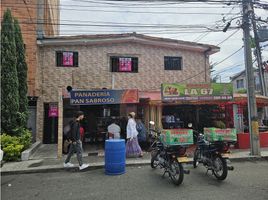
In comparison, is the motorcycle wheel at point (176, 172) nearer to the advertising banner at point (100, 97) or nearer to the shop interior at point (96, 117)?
the advertising banner at point (100, 97)

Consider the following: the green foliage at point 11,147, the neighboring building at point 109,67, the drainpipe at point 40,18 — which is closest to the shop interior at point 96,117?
the neighboring building at point 109,67

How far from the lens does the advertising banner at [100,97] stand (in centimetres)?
1038

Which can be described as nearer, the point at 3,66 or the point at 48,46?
the point at 3,66

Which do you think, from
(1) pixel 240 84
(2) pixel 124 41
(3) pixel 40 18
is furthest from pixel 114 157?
(1) pixel 240 84

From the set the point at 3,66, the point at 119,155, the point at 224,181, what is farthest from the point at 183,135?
the point at 3,66

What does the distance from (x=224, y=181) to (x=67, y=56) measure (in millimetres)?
11264

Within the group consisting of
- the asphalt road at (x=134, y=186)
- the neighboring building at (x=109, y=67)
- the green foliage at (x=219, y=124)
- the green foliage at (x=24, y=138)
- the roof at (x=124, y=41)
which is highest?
the roof at (x=124, y=41)

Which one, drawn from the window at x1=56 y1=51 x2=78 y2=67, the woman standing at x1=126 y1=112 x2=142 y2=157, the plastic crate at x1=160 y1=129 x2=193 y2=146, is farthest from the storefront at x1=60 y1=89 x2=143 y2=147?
the plastic crate at x1=160 y1=129 x2=193 y2=146

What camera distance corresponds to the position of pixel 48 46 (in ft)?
48.5

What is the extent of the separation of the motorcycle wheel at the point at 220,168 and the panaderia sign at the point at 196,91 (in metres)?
Answer: 4.78

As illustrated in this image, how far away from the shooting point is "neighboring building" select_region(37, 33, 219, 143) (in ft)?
48.0

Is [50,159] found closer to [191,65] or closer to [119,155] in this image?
[119,155]

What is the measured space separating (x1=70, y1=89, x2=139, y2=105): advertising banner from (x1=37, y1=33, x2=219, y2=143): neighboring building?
112 inches

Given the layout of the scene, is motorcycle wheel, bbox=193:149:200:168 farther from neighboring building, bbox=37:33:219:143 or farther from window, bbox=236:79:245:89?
window, bbox=236:79:245:89
